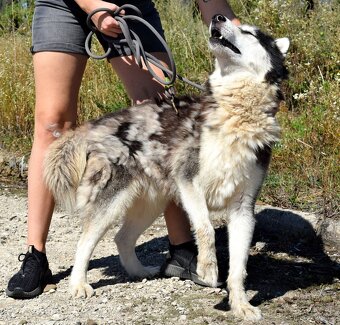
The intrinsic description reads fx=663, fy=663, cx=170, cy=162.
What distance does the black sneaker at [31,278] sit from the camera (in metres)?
3.82

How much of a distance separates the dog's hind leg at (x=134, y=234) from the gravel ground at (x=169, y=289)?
0.09 m

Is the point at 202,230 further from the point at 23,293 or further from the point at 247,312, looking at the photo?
the point at 23,293

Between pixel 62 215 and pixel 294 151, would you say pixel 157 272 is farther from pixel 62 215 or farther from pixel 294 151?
pixel 294 151

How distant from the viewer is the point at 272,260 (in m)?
4.39

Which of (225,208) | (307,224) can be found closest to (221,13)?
(225,208)

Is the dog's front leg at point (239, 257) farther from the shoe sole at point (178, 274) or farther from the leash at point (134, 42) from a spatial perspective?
the leash at point (134, 42)

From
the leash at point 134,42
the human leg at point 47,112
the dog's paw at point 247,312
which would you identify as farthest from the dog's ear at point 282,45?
the dog's paw at point 247,312

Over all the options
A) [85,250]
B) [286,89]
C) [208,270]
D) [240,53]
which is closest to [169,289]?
[208,270]

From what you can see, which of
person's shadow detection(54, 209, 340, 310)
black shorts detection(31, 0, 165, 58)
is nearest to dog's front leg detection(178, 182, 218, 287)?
person's shadow detection(54, 209, 340, 310)

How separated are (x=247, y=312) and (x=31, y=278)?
50.3 inches

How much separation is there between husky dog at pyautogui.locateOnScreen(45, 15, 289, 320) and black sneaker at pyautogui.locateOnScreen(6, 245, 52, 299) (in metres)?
0.23

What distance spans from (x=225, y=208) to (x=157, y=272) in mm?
674

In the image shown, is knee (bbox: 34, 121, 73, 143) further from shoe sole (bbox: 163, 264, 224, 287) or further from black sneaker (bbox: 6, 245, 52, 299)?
shoe sole (bbox: 163, 264, 224, 287)

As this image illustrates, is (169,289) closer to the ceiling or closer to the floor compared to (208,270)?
closer to the floor
